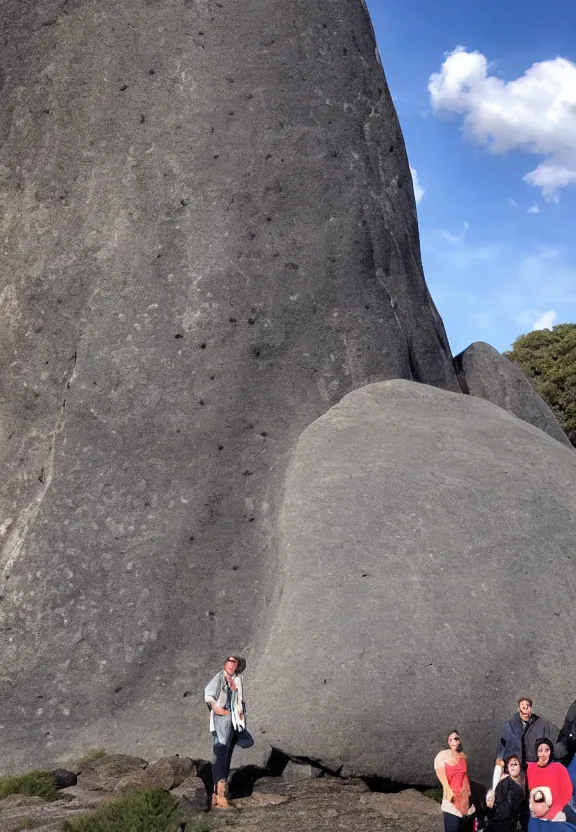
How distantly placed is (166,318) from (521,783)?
15.3 feet

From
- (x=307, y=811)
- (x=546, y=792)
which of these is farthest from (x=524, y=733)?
(x=307, y=811)

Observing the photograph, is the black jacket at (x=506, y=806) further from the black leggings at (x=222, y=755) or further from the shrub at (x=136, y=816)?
the black leggings at (x=222, y=755)

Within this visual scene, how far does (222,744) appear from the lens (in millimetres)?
6238

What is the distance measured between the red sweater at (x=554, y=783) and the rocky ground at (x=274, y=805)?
1.04 metres

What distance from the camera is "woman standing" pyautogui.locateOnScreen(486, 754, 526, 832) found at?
17.5 feet

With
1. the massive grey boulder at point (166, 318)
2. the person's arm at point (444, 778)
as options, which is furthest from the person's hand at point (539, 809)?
the massive grey boulder at point (166, 318)

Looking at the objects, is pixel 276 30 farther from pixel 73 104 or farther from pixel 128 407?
pixel 128 407

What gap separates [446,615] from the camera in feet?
23.1

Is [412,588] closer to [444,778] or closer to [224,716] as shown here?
[224,716]

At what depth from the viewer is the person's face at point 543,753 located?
16.4 feet

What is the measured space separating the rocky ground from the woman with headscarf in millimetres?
1023

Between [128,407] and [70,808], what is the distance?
3.23 meters

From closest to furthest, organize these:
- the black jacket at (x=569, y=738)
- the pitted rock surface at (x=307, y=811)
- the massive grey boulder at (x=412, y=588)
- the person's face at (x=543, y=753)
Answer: the person's face at (x=543, y=753) < the black jacket at (x=569, y=738) < the pitted rock surface at (x=307, y=811) < the massive grey boulder at (x=412, y=588)

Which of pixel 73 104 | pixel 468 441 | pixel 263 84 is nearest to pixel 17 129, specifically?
pixel 73 104
